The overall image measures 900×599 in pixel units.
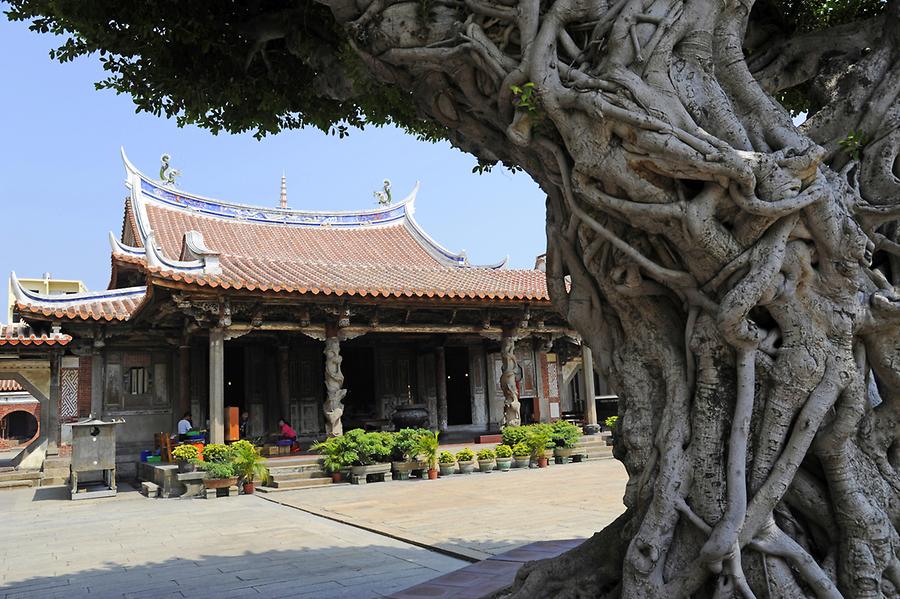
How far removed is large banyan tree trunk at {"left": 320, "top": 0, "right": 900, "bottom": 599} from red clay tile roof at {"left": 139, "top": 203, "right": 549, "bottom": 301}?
9283 millimetres

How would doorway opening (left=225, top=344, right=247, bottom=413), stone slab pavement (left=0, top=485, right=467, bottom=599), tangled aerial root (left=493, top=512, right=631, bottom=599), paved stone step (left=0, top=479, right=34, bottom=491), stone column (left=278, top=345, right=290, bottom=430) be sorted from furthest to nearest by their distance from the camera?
doorway opening (left=225, top=344, right=247, bottom=413) → stone column (left=278, top=345, right=290, bottom=430) → paved stone step (left=0, top=479, right=34, bottom=491) → stone slab pavement (left=0, top=485, right=467, bottom=599) → tangled aerial root (left=493, top=512, right=631, bottom=599)

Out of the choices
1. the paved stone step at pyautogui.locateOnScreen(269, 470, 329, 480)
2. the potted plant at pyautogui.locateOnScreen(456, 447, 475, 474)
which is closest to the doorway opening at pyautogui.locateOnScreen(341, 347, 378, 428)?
the potted plant at pyautogui.locateOnScreen(456, 447, 475, 474)

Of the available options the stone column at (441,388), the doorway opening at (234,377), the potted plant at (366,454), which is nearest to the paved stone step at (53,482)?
the doorway opening at (234,377)

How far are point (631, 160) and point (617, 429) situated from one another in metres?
1.11

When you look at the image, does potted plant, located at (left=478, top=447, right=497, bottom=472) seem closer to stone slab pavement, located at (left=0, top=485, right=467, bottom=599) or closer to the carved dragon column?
the carved dragon column

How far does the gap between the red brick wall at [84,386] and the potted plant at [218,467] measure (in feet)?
14.2

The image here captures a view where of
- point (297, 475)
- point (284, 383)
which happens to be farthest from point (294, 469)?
point (284, 383)

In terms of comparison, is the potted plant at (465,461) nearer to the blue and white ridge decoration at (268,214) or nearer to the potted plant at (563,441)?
the potted plant at (563,441)

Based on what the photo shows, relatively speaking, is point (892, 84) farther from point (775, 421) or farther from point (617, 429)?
point (617, 429)

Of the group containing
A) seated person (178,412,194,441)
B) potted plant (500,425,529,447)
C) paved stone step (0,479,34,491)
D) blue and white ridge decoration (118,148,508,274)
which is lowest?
paved stone step (0,479,34,491)

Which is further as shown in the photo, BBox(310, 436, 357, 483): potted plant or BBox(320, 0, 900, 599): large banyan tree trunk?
BBox(310, 436, 357, 483): potted plant

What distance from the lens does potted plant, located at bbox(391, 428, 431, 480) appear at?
11961 millimetres

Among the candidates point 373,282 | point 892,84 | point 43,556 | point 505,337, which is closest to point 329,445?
point 373,282

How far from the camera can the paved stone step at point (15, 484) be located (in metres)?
13.6
